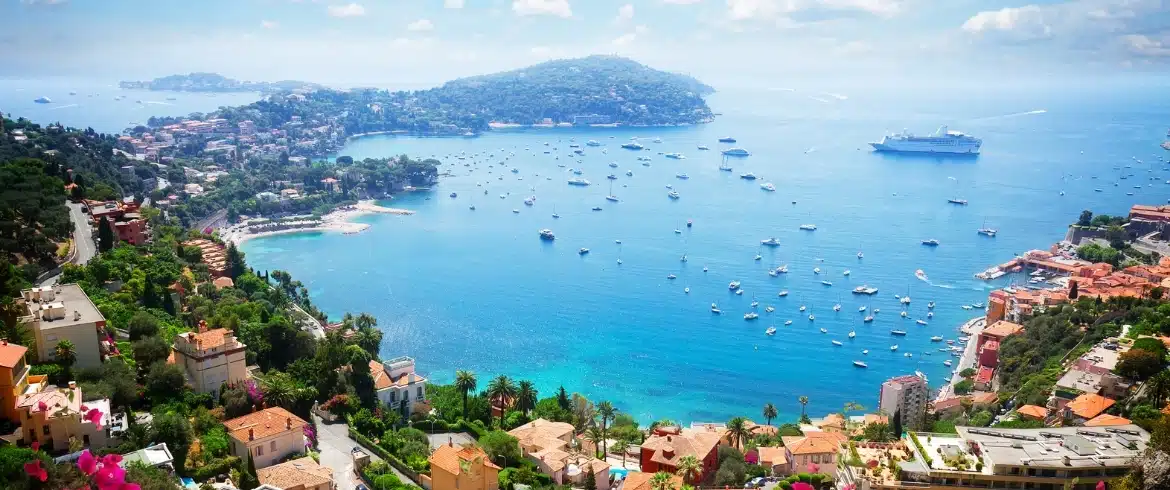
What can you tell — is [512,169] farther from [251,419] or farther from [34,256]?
[251,419]

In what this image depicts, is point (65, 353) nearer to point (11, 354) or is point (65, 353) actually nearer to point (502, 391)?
point (11, 354)

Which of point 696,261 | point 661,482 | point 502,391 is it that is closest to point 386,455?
point 502,391

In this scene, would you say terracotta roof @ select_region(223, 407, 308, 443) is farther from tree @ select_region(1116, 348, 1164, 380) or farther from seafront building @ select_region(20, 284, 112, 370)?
tree @ select_region(1116, 348, 1164, 380)

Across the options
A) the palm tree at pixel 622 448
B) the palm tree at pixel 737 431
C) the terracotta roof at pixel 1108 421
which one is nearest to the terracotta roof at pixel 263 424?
the palm tree at pixel 622 448

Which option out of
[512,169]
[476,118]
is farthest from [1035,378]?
[476,118]

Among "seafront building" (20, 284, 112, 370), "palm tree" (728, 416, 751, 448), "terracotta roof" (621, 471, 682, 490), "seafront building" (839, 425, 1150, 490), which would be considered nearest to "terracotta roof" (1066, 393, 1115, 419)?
"seafront building" (839, 425, 1150, 490)

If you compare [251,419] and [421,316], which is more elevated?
[251,419]

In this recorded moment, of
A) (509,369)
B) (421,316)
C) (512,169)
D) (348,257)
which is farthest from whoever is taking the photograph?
(512,169)
